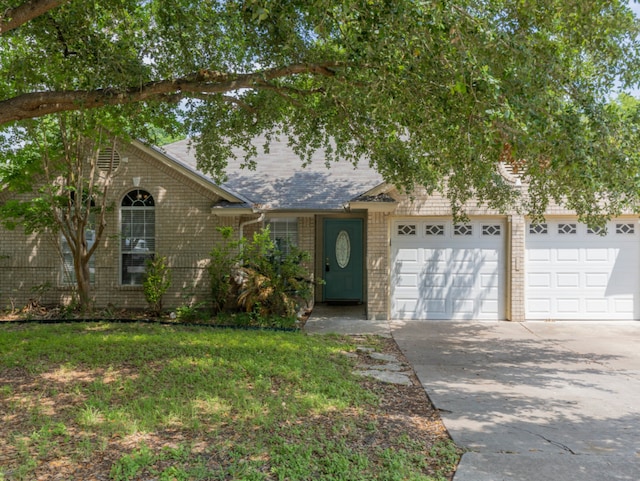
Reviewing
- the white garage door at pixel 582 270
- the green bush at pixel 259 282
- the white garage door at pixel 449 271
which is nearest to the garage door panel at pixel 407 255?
the white garage door at pixel 449 271

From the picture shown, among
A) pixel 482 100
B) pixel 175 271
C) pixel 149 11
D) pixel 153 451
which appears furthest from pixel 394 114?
pixel 175 271

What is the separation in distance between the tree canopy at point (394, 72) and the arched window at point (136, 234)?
147 inches

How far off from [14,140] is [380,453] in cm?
1140

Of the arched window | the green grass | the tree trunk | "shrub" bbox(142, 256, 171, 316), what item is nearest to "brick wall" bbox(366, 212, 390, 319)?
the green grass

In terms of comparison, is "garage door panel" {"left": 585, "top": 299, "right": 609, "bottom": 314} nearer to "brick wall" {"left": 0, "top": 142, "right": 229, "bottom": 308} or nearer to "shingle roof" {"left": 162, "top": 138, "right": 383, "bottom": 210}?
"shingle roof" {"left": 162, "top": 138, "right": 383, "bottom": 210}

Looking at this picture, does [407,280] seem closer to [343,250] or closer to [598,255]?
[343,250]

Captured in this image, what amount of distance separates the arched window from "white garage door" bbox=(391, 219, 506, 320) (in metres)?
6.24

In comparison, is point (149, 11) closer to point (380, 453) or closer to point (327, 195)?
point (327, 195)

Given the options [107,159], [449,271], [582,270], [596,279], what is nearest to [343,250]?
[449,271]

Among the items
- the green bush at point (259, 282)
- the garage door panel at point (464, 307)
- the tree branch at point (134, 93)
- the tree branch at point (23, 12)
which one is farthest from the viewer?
the garage door panel at point (464, 307)

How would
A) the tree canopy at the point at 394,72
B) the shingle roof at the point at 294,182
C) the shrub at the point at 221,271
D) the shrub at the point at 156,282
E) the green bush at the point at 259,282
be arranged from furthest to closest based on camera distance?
the shingle roof at the point at 294,182 < the shrub at the point at 156,282 < the shrub at the point at 221,271 < the green bush at the point at 259,282 < the tree canopy at the point at 394,72

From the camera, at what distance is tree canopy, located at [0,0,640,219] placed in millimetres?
5055

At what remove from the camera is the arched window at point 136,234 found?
1314 cm

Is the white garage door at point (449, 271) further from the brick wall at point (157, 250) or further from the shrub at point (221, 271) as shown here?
the brick wall at point (157, 250)
